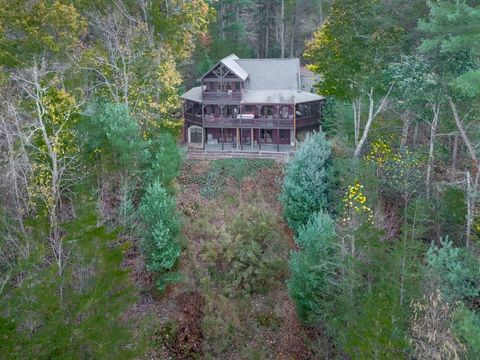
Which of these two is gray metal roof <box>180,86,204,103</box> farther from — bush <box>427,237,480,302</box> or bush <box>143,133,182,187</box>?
bush <box>427,237,480,302</box>

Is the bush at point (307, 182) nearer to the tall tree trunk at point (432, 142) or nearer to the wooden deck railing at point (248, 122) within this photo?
the tall tree trunk at point (432, 142)

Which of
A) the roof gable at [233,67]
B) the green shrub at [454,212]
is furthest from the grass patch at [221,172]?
the green shrub at [454,212]

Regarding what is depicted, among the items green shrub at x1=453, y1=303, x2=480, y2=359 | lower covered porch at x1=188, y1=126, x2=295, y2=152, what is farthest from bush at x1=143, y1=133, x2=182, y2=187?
green shrub at x1=453, y1=303, x2=480, y2=359

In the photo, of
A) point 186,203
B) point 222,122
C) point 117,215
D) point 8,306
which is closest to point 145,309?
point 117,215

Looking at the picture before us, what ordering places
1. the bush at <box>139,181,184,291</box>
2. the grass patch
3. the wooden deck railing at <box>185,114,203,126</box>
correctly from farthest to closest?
the wooden deck railing at <box>185,114,203,126</box> < the grass patch < the bush at <box>139,181,184,291</box>

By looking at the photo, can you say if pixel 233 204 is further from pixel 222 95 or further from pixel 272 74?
pixel 272 74

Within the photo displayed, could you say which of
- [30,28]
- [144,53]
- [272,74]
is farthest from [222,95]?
[30,28]

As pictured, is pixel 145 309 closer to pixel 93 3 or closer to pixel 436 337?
pixel 436 337
